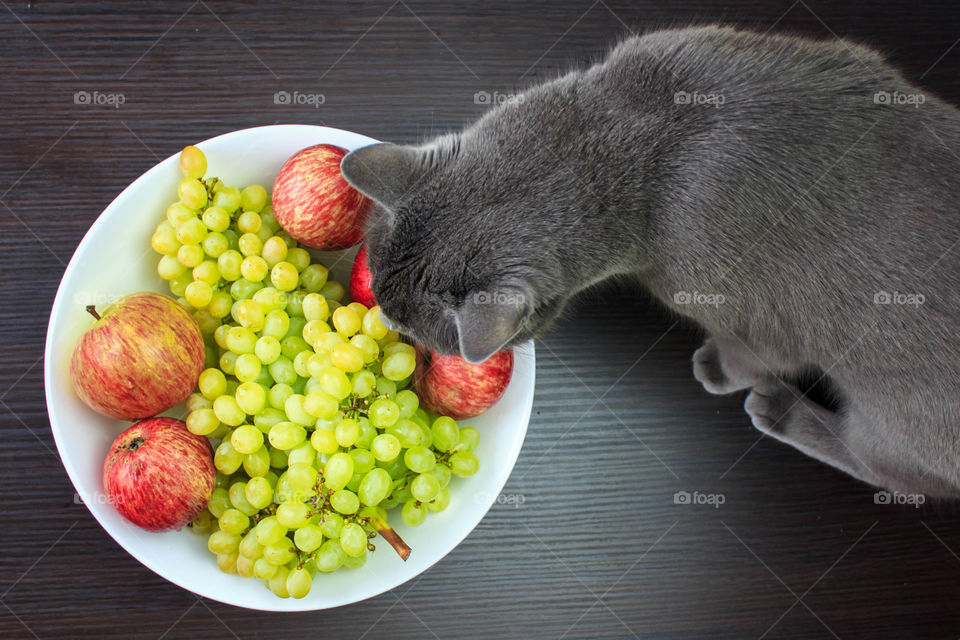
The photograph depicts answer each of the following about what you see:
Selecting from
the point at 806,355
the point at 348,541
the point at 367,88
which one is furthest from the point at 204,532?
the point at 806,355

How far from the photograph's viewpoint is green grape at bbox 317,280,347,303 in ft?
2.66

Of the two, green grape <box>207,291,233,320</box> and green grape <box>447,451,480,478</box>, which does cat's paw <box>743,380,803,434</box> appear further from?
green grape <box>207,291,233,320</box>

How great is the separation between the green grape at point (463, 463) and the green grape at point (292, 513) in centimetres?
16

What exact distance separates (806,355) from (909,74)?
494 millimetres

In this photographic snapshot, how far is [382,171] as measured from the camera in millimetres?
684

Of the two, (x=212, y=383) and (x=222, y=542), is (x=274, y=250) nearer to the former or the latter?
(x=212, y=383)

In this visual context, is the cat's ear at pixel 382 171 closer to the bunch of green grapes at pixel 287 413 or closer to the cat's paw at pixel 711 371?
the bunch of green grapes at pixel 287 413

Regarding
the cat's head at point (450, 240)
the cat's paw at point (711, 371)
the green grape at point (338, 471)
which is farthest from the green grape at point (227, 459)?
the cat's paw at point (711, 371)

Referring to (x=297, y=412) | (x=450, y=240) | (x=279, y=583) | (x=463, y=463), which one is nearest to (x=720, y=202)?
(x=450, y=240)

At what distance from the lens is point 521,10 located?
37.4 inches

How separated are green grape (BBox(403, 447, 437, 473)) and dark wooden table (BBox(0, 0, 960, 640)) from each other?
258 mm

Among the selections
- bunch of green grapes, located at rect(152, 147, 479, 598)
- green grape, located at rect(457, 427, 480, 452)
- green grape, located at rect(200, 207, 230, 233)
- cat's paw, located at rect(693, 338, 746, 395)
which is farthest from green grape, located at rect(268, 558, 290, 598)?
cat's paw, located at rect(693, 338, 746, 395)

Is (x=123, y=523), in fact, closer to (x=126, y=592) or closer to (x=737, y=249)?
(x=126, y=592)

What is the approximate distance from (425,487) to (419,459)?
29 mm
